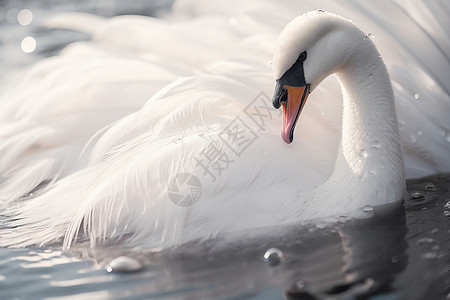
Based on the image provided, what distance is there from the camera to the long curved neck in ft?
11.9

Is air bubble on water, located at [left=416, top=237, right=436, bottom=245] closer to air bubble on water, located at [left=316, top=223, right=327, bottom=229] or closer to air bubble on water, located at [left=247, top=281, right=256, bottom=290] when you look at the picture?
air bubble on water, located at [left=316, top=223, right=327, bottom=229]

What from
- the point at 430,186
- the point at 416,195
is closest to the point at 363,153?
the point at 416,195

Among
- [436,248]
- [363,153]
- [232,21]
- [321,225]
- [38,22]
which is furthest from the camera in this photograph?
[38,22]

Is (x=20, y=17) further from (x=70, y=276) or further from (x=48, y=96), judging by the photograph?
(x=70, y=276)

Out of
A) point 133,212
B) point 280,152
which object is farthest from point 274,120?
point 133,212

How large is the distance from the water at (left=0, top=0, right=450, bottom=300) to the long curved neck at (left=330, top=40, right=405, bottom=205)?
0.07 m

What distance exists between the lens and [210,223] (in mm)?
3494

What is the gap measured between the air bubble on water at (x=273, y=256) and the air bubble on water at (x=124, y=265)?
53cm

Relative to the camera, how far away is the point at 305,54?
3561 millimetres

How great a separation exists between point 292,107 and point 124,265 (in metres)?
0.99

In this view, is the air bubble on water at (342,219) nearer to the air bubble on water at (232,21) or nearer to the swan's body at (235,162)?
the swan's body at (235,162)

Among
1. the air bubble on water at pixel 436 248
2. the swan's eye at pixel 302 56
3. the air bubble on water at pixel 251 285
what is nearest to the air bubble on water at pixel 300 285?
the air bubble on water at pixel 251 285

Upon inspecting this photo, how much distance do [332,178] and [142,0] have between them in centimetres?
644

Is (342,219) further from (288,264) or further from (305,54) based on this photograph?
(305,54)
